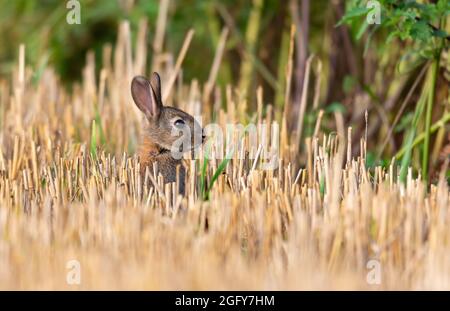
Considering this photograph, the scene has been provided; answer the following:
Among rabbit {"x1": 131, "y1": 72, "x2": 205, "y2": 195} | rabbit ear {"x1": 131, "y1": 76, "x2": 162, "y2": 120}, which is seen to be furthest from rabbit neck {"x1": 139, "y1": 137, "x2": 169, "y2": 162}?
rabbit ear {"x1": 131, "y1": 76, "x2": 162, "y2": 120}

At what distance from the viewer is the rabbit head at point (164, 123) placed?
5.45 m

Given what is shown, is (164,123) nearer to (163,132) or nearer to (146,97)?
(163,132)

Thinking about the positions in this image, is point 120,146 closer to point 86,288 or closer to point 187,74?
point 86,288

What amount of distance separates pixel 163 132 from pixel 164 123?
0.05m

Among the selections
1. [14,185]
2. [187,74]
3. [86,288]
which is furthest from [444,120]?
[187,74]

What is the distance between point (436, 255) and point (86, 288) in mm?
1313

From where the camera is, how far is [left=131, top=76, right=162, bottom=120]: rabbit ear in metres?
5.45
